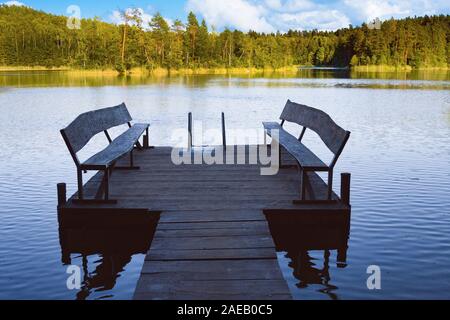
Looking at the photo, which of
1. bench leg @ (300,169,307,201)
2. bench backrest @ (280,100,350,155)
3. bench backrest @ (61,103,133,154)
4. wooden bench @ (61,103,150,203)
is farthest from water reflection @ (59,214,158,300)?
bench backrest @ (280,100,350,155)

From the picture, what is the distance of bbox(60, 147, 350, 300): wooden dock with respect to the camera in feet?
17.0

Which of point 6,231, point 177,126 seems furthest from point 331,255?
point 177,126

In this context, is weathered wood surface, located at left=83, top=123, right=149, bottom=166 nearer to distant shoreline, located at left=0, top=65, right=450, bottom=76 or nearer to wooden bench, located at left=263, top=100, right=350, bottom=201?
wooden bench, located at left=263, top=100, right=350, bottom=201

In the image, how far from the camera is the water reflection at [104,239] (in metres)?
7.46

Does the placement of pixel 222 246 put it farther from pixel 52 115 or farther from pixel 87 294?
pixel 52 115

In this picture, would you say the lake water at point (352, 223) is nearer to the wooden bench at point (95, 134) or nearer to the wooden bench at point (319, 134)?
the wooden bench at point (95, 134)

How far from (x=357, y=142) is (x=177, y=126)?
847 cm

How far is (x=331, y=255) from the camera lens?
758cm

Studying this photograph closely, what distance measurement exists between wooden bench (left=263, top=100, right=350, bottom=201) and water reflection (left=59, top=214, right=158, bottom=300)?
8.46 feet

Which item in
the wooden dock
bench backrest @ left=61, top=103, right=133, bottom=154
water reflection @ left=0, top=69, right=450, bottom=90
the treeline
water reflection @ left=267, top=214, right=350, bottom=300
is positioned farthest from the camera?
the treeline

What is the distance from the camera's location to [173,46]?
10400 centimetres

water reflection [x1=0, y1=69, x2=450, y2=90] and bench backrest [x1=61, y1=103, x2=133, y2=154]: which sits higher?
water reflection [x1=0, y1=69, x2=450, y2=90]

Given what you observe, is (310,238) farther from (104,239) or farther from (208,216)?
(104,239)

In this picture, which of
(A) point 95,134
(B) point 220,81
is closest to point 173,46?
(B) point 220,81
